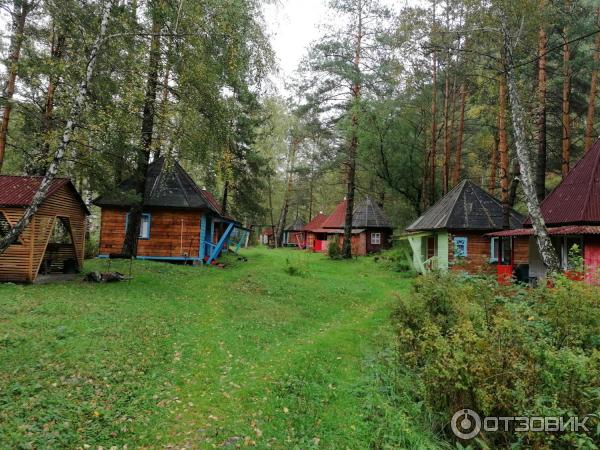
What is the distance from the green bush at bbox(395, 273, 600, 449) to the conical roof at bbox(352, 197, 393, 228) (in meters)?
22.2

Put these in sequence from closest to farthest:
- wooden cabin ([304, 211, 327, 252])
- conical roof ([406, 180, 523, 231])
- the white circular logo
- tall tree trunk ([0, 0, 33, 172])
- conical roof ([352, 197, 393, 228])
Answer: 1. the white circular logo
2. tall tree trunk ([0, 0, 33, 172])
3. conical roof ([406, 180, 523, 231])
4. conical roof ([352, 197, 393, 228])
5. wooden cabin ([304, 211, 327, 252])

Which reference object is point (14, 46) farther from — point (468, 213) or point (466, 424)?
point (468, 213)

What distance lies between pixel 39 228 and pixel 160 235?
6798mm

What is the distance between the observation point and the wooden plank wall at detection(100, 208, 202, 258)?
16688mm

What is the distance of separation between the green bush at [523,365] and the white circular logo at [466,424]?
0.07 metres

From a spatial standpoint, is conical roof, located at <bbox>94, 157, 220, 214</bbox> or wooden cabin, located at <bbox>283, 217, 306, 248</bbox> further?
wooden cabin, located at <bbox>283, 217, 306, 248</bbox>

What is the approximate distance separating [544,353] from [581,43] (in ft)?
56.9

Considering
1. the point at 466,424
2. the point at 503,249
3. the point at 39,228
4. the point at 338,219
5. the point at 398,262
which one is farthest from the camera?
the point at 338,219

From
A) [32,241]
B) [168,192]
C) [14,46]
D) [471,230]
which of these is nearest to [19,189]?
[32,241]

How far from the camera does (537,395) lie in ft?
12.4

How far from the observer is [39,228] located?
33.0 ft

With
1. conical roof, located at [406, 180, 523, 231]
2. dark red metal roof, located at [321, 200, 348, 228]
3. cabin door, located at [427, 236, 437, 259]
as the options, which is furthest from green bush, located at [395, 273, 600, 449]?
dark red metal roof, located at [321, 200, 348, 228]

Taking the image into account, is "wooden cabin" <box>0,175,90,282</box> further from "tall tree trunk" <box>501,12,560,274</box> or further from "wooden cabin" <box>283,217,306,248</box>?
"wooden cabin" <box>283,217,306,248</box>

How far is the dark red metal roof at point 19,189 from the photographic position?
960 cm
